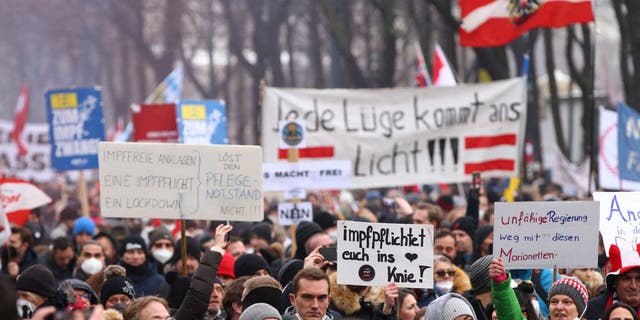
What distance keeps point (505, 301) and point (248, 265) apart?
7.86 feet

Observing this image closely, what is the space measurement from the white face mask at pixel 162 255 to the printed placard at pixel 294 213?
196 centimetres

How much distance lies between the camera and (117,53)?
61.1 metres

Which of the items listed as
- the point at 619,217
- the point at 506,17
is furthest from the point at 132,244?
the point at 506,17

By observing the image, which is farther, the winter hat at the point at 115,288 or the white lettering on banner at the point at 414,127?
the white lettering on banner at the point at 414,127

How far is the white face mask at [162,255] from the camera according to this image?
464 inches

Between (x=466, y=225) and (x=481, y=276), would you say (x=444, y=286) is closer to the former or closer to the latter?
(x=481, y=276)

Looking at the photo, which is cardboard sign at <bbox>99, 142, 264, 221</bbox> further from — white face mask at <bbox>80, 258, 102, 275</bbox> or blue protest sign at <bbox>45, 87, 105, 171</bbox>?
blue protest sign at <bbox>45, 87, 105, 171</bbox>

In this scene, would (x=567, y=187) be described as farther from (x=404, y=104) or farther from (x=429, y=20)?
(x=429, y=20)

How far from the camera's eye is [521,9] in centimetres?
1568

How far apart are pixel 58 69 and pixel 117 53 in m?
8.60

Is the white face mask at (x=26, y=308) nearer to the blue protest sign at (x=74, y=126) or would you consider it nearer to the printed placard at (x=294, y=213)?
the printed placard at (x=294, y=213)

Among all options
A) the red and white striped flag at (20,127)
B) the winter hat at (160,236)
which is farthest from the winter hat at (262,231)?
the red and white striped flag at (20,127)

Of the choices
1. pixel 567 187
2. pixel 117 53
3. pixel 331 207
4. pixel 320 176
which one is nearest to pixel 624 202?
pixel 320 176

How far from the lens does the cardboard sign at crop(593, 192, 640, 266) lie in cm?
881
